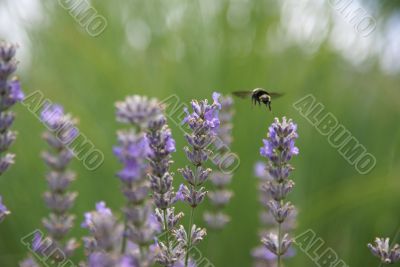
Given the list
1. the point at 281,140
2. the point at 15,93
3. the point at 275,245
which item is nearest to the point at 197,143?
the point at 281,140

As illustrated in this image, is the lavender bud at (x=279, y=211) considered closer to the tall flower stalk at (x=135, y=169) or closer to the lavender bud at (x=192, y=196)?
the lavender bud at (x=192, y=196)

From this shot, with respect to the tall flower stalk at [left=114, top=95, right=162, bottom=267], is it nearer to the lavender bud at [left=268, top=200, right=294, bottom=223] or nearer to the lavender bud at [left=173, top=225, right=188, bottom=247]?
the lavender bud at [left=173, top=225, right=188, bottom=247]

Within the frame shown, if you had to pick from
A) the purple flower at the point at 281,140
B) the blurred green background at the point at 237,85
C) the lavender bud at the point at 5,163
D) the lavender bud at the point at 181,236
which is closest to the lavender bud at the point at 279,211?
the purple flower at the point at 281,140

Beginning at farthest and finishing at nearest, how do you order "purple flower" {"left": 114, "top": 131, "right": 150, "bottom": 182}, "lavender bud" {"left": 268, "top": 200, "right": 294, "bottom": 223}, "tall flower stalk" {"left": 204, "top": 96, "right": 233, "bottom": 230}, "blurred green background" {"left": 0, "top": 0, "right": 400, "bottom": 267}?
"blurred green background" {"left": 0, "top": 0, "right": 400, "bottom": 267} < "tall flower stalk" {"left": 204, "top": 96, "right": 233, "bottom": 230} < "lavender bud" {"left": 268, "top": 200, "right": 294, "bottom": 223} < "purple flower" {"left": 114, "top": 131, "right": 150, "bottom": 182}

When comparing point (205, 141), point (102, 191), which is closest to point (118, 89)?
point (102, 191)

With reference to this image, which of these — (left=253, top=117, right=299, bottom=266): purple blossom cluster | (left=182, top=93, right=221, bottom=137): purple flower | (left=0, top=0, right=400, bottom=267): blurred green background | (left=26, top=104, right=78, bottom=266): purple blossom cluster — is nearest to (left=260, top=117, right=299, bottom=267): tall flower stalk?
(left=253, top=117, right=299, bottom=266): purple blossom cluster

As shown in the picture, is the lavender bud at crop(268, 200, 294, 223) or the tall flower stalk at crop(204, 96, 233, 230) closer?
the lavender bud at crop(268, 200, 294, 223)
